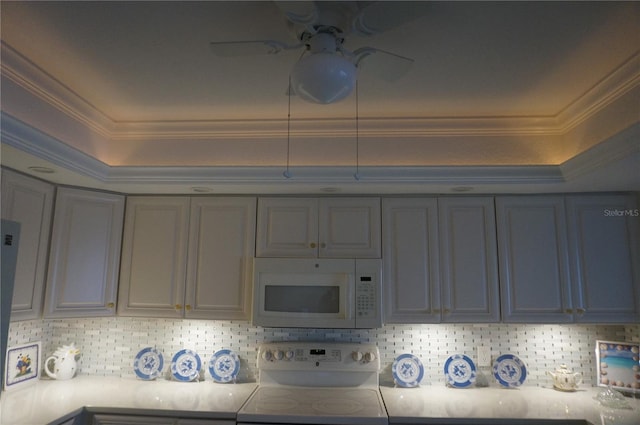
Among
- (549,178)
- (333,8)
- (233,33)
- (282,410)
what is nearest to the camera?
(333,8)

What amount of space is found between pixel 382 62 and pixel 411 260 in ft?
4.32

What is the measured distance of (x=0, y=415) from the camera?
1.93 metres

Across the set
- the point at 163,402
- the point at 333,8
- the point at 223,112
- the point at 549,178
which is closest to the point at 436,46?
the point at 333,8

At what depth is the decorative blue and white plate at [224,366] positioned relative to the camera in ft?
8.38

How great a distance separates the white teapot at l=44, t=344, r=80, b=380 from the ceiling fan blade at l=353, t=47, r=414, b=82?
2517 mm

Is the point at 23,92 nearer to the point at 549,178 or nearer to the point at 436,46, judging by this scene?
the point at 436,46

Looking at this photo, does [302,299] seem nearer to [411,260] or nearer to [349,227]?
[349,227]

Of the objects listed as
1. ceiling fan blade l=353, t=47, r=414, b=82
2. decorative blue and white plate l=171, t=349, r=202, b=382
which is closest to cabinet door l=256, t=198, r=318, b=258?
decorative blue and white plate l=171, t=349, r=202, b=382

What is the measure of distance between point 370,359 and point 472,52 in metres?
1.82

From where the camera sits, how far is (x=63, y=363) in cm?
254

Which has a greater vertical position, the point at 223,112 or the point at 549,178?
the point at 223,112

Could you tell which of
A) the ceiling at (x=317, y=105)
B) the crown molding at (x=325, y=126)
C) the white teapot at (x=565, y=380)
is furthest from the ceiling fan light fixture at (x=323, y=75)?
the white teapot at (x=565, y=380)

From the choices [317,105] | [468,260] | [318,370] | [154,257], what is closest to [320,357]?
[318,370]

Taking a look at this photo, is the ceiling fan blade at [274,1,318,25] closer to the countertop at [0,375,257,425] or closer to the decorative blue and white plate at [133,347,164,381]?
the countertop at [0,375,257,425]
